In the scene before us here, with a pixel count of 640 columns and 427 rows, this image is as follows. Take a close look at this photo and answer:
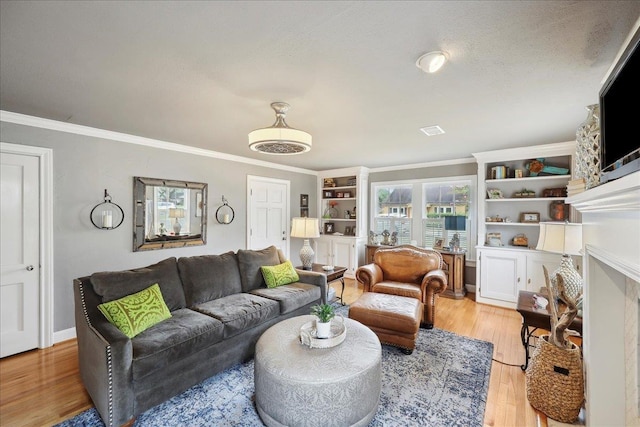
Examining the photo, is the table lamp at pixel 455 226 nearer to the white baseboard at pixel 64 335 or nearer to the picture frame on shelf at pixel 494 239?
the picture frame on shelf at pixel 494 239

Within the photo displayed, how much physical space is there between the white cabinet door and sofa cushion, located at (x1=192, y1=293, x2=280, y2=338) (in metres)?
3.27

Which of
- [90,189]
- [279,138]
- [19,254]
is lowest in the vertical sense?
[19,254]

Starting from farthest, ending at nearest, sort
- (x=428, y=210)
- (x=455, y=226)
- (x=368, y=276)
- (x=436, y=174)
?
1. (x=428, y=210)
2. (x=436, y=174)
3. (x=455, y=226)
4. (x=368, y=276)

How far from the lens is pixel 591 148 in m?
1.62

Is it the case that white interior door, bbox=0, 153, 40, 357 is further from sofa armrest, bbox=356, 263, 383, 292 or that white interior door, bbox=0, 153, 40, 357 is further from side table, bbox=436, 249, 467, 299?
side table, bbox=436, 249, 467, 299

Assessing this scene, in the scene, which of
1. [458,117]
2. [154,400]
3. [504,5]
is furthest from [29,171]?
[458,117]

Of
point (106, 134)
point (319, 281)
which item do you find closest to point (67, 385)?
point (319, 281)

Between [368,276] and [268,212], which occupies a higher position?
[268,212]

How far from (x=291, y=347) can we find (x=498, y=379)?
5.97 feet

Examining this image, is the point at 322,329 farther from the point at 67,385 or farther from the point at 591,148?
the point at 67,385

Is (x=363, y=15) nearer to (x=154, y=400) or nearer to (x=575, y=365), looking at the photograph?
(x=575, y=365)

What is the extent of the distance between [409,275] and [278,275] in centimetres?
178

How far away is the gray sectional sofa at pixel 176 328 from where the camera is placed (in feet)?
5.99

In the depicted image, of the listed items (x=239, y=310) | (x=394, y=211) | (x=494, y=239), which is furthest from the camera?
(x=394, y=211)
